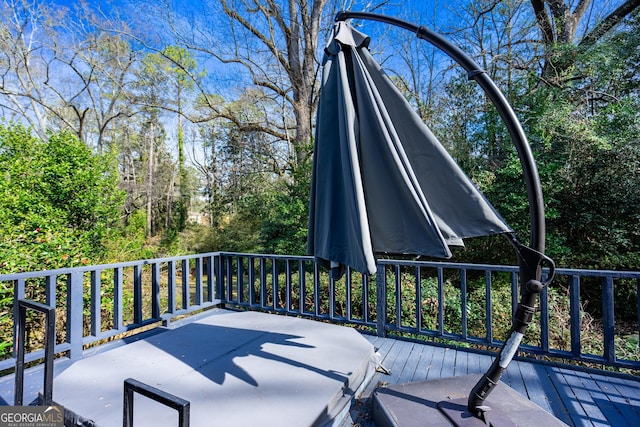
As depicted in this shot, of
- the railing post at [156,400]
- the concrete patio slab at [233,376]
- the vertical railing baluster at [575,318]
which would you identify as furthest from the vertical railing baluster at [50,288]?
the vertical railing baluster at [575,318]

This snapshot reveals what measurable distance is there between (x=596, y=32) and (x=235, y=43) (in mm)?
8654

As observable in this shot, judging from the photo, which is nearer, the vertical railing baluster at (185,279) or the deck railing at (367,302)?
the deck railing at (367,302)

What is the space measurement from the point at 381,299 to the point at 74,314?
2.81m

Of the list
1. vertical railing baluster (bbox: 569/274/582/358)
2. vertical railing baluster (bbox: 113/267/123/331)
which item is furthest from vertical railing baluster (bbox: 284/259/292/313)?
vertical railing baluster (bbox: 569/274/582/358)

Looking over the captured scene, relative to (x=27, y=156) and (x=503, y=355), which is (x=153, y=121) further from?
(x=503, y=355)

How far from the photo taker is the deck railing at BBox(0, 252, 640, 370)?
2.54 metres

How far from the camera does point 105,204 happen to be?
634 centimetres

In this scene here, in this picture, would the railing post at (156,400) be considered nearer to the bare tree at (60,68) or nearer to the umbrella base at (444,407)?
the umbrella base at (444,407)

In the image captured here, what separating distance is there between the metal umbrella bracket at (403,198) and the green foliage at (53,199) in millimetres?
4287

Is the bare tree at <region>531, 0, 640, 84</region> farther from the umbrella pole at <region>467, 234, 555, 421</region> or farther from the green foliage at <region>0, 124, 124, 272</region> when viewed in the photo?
the green foliage at <region>0, 124, 124, 272</region>

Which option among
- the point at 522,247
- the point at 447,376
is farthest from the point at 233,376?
the point at 522,247

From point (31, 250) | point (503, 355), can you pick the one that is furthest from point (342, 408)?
point (31, 250)

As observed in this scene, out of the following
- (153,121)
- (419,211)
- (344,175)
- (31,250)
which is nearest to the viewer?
(419,211)

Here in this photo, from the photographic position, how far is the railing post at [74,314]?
2.68 m
